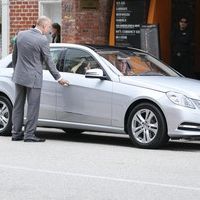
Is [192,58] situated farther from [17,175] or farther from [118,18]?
[17,175]

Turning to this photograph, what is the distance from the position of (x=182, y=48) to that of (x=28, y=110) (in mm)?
7316

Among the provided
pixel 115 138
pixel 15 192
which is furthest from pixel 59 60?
pixel 15 192

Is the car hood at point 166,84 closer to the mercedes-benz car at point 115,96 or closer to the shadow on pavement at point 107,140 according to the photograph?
the mercedes-benz car at point 115,96

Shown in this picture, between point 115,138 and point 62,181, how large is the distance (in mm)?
4475

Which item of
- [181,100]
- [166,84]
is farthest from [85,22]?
[181,100]

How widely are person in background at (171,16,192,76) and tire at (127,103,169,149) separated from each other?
723 centimetres

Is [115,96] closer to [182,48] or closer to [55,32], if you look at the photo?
[55,32]

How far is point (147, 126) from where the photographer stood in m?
10.8

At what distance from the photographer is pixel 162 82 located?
10.9 m

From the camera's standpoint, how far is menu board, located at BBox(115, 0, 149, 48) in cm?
1773

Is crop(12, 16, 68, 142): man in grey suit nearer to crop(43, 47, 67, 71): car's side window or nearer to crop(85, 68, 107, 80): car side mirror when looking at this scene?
crop(43, 47, 67, 71): car's side window

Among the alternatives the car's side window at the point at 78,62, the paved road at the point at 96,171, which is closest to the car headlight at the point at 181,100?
the paved road at the point at 96,171

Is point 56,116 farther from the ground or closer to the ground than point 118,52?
closer to the ground

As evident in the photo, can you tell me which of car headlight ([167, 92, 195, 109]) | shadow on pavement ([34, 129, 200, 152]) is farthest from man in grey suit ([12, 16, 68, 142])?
car headlight ([167, 92, 195, 109])
